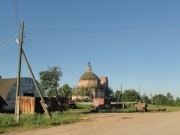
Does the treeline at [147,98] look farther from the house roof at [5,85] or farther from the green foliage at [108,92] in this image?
the house roof at [5,85]

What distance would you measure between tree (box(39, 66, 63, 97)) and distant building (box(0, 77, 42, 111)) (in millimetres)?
11118

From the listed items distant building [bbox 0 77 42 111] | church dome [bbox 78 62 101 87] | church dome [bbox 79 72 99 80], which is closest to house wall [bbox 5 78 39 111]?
distant building [bbox 0 77 42 111]

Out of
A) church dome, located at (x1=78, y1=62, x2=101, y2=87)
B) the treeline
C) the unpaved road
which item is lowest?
the unpaved road

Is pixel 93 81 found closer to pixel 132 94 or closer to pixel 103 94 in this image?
pixel 103 94

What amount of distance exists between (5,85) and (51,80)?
591 inches

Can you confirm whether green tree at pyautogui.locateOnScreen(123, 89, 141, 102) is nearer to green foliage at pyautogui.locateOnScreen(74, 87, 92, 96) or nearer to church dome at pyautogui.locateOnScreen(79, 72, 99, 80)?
church dome at pyautogui.locateOnScreen(79, 72, 99, 80)


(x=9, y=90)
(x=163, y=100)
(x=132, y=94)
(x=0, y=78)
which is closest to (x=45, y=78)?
(x=0, y=78)

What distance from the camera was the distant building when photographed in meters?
50.7

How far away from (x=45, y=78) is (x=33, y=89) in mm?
11850

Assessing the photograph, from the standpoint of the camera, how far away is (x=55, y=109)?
4678 centimetres

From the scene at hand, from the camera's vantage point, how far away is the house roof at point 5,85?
168ft

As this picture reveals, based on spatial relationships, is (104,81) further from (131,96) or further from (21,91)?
(21,91)

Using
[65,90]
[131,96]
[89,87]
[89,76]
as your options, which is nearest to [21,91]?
[65,90]

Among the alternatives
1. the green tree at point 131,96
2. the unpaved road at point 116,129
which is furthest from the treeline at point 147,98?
the unpaved road at point 116,129
